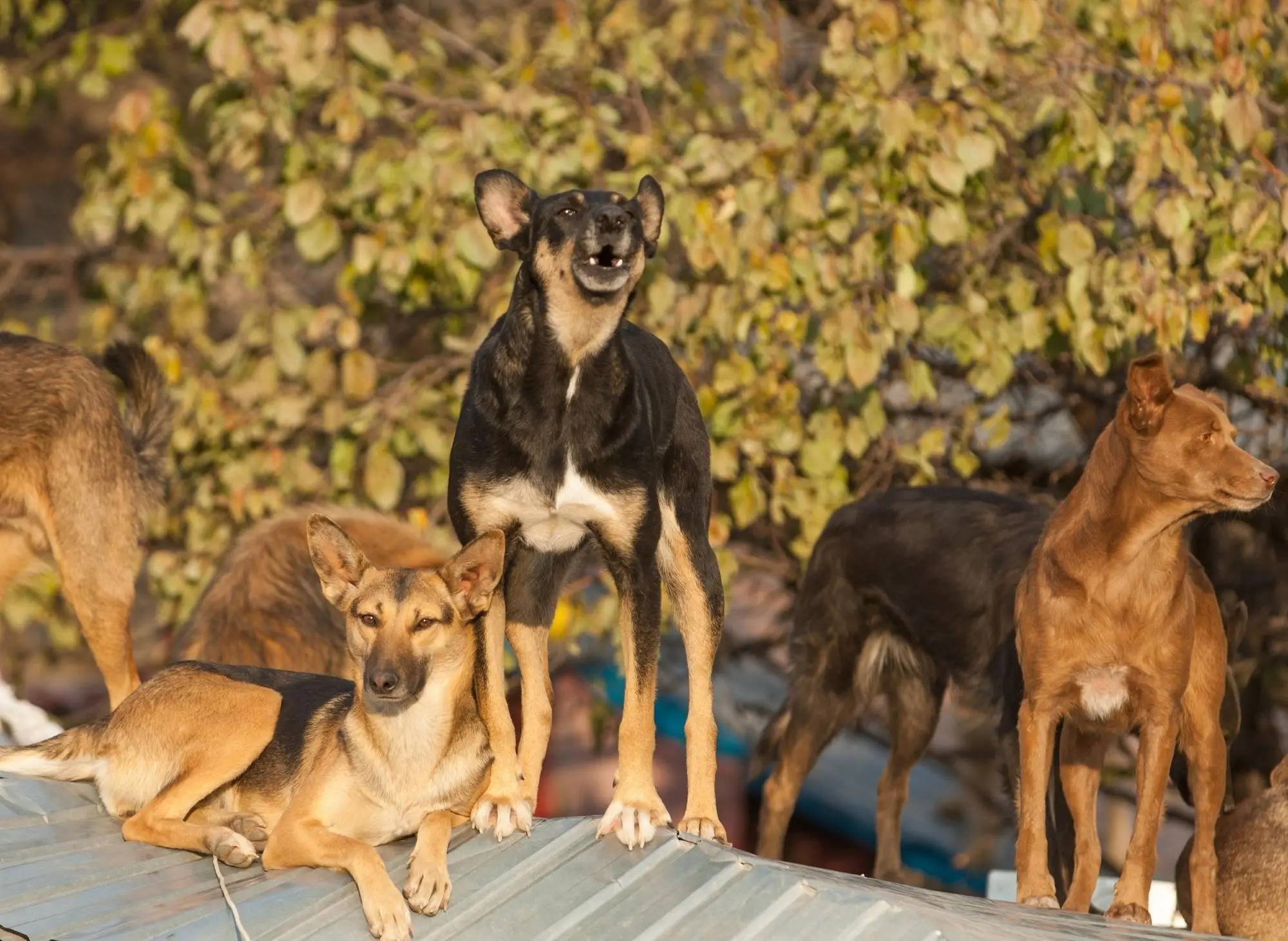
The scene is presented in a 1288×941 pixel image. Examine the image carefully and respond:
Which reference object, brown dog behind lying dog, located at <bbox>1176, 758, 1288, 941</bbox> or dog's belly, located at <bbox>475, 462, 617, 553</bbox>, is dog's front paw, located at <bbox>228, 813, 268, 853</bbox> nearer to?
dog's belly, located at <bbox>475, 462, 617, 553</bbox>

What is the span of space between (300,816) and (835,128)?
12.8ft

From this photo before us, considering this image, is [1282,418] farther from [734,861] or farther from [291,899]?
[291,899]

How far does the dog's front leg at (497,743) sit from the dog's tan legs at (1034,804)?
1579 millimetres

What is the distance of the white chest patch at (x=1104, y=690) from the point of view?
16.7 ft

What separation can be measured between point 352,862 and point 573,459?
1158 millimetres

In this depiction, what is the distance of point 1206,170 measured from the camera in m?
7.01

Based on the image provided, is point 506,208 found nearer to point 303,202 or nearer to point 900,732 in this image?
point 303,202

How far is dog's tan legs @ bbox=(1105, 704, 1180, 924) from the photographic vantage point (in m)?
4.92

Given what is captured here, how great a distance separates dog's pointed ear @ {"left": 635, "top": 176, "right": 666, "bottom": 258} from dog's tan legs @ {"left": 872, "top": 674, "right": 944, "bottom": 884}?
286 cm

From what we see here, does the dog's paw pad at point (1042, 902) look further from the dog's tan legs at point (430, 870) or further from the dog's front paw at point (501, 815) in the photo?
the dog's tan legs at point (430, 870)

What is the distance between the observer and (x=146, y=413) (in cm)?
683

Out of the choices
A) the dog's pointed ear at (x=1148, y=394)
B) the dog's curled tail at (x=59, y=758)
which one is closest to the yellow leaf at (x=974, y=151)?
the dog's pointed ear at (x=1148, y=394)

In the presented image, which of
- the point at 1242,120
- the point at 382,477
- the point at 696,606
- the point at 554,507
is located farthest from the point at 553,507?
the point at 1242,120

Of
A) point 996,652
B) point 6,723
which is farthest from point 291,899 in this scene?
point 996,652
